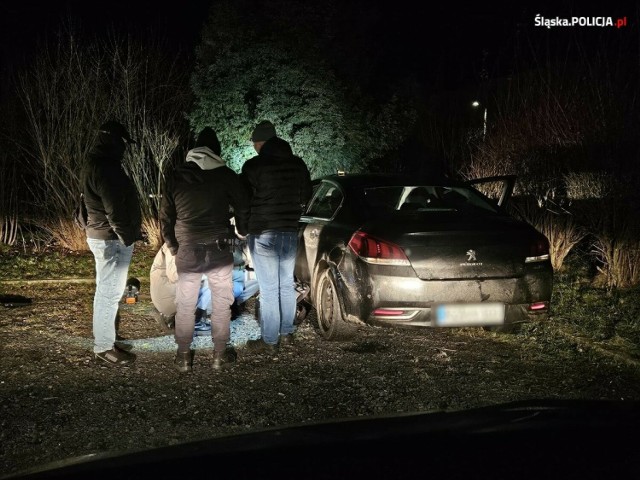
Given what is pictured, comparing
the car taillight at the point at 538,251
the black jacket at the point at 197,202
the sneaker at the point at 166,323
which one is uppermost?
the black jacket at the point at 197,202

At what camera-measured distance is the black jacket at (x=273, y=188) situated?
224 inches

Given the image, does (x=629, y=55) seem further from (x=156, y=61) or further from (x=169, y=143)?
(x=156, y=61)

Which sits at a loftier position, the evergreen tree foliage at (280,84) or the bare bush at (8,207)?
the evergreen tree foliage at (280,84)

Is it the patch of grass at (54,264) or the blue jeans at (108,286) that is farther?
the patch of grass at (54,264)

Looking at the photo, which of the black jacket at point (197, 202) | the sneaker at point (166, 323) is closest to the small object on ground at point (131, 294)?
the sneaker at point (166, 323)

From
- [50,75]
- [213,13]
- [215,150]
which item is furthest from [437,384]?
[213,13]

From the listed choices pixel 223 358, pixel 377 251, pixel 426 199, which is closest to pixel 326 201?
pixel 426 199

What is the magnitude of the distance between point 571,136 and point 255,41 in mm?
6192

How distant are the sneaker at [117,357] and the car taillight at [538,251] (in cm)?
322

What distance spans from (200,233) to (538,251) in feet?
8.92

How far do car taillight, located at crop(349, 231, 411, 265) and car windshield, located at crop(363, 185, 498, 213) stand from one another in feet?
1.70

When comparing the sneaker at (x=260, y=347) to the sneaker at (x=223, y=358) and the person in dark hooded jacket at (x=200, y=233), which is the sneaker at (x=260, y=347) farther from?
the person in dark hooded jacket at (x=200, y=233)

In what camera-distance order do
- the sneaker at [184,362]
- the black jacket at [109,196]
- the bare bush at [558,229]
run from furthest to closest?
the bare bush at [558,229] < the sneaker at [184,362] < the black jacket at [109,196]

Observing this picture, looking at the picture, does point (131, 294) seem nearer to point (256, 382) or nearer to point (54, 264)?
point (256, 382)
